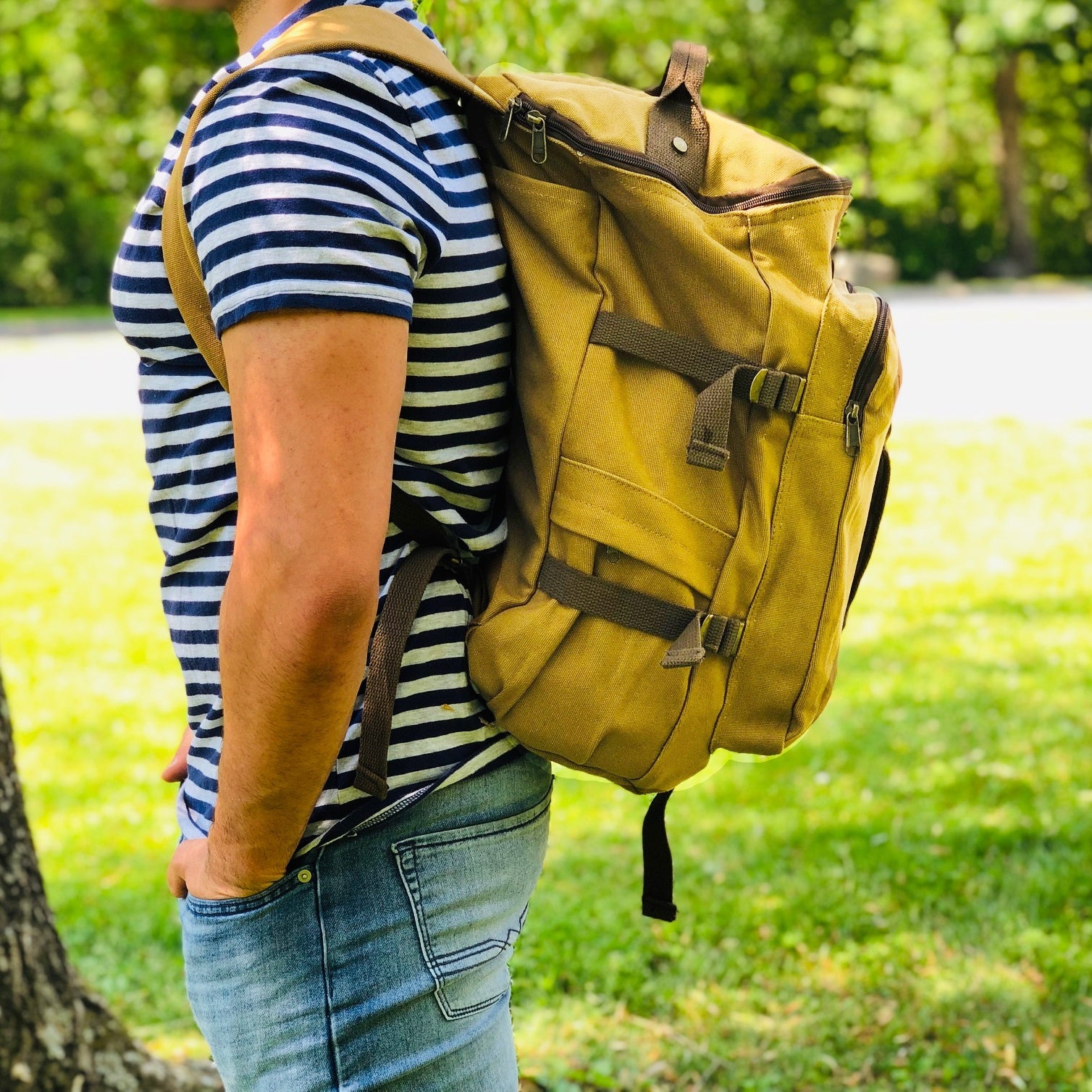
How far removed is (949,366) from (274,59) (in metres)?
13.2

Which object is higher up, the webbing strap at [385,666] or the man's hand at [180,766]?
the webbing strap at [385,666]

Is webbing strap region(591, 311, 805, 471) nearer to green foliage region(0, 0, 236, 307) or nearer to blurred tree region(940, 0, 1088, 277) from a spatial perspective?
green foliage region(0, 0, 236, 307)

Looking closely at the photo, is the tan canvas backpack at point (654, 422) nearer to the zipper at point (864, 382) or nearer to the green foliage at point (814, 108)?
the zipper at point (864, 382)

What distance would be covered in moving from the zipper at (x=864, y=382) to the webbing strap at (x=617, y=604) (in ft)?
0.77

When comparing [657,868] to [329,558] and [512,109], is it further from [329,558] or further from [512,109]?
[512,109]

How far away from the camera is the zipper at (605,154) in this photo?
4.20 feet

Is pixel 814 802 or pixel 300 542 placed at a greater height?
pixel 300 542

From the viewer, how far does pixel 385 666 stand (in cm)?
129

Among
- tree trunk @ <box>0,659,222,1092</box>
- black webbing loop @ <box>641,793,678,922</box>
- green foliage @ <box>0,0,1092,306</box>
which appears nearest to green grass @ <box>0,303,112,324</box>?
green foliage @ <box>0,0,1092,306</box>

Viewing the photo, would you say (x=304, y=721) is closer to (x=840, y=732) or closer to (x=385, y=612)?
(x=385, y=612)

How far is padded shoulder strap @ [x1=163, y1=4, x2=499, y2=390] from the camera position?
1179 millimetres

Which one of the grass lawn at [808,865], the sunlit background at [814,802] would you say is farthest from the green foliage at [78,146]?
the grass lawn at [808,865]

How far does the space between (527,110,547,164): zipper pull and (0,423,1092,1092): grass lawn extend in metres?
2.31

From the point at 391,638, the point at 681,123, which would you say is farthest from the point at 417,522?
the point at 681,123
